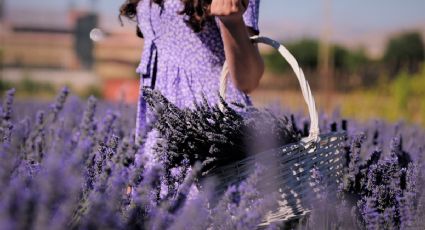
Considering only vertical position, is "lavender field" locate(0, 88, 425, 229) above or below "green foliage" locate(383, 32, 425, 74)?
above

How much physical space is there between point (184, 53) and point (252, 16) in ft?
0.95

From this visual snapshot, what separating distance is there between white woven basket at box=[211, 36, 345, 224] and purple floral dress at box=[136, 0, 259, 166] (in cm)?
49

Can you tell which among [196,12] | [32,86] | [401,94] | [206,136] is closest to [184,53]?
[196,12]

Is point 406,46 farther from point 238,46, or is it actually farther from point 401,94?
point 238,46

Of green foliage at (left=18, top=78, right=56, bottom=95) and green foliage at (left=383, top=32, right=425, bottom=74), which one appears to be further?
green foliage at (left=383, top=32, right=425, bottom=74)

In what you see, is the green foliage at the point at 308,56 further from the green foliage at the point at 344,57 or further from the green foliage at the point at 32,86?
the green foliage at the point at 32,86

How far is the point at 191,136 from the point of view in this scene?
67.1 inches

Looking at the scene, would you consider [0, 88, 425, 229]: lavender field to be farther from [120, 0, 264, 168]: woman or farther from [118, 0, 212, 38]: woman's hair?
[118, 0, 212, 38]: woman's hair

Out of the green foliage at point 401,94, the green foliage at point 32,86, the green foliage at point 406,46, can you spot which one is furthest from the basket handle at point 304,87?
the green foliage at point 406,46

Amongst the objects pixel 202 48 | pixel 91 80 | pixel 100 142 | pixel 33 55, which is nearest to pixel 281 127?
pixel 100 142

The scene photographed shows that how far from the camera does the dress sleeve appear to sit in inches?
89.0

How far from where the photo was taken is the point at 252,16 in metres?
2.27

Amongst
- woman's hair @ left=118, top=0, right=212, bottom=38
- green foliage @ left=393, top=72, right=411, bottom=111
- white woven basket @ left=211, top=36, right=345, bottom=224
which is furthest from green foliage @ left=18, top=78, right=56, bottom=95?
white woven basket @ left=211, top=36, right=345, bottom=224

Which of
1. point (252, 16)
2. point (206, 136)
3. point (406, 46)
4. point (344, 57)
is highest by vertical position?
point (252, 16)
